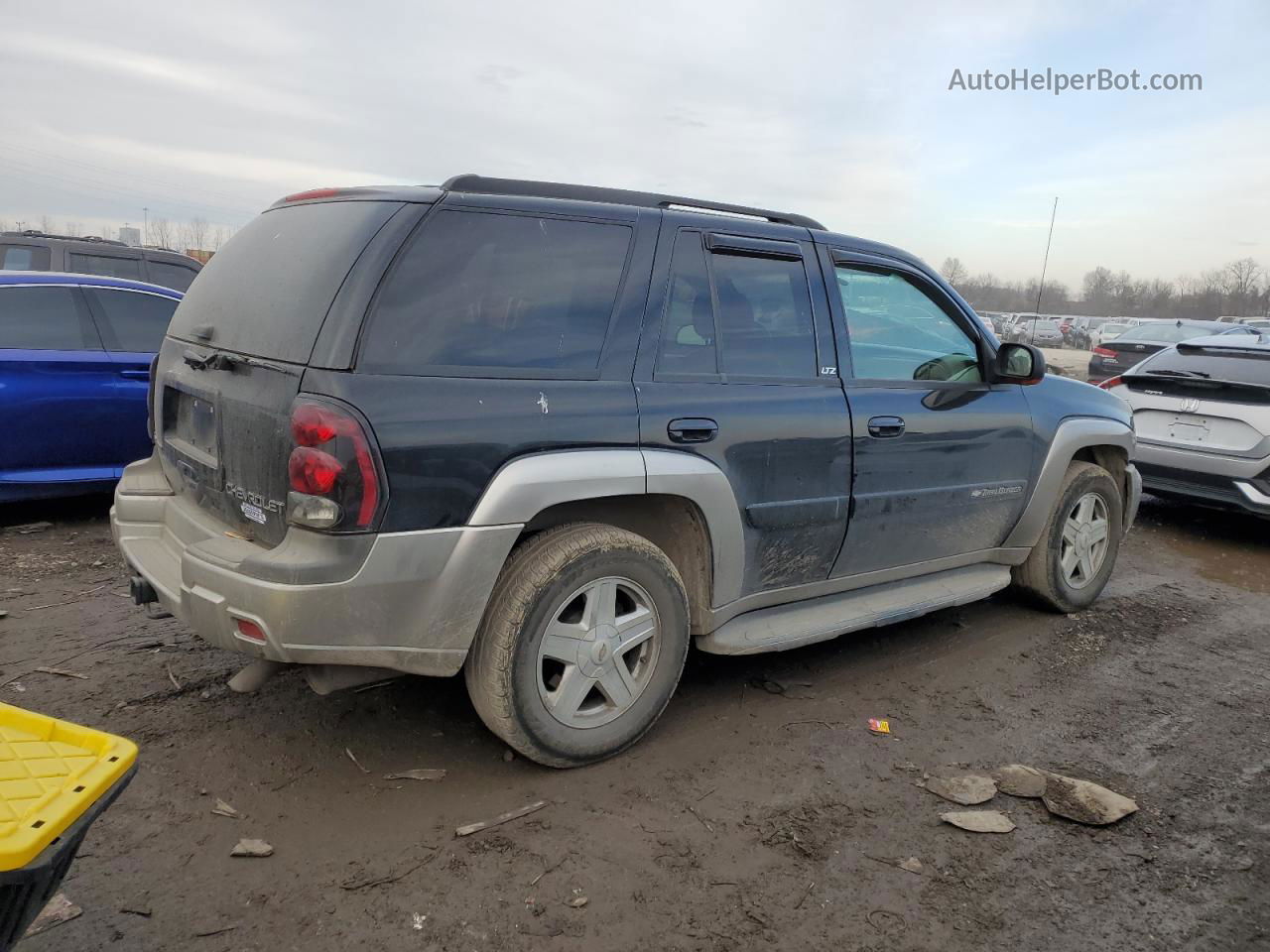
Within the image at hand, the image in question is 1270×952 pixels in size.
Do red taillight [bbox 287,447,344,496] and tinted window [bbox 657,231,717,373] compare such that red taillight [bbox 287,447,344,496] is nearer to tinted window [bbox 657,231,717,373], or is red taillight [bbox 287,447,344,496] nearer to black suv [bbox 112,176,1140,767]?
black suv [bbox 112,176,1140,767]

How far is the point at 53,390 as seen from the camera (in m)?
5.65

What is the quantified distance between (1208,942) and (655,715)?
176 centimetres

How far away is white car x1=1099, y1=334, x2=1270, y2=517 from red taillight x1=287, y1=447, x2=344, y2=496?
6477mm

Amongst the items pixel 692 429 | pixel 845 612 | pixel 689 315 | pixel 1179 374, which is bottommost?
pixel 845 612

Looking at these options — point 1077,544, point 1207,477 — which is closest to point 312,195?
point 1077,544

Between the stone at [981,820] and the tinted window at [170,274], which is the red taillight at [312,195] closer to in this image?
the stone at [981,820]

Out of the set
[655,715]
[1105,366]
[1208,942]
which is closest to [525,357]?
[655,715]

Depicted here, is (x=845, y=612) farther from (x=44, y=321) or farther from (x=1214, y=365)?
(x=44, y=321)

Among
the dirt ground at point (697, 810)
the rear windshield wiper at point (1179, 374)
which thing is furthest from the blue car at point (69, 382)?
the rear windshield wiper at point (1179, 374)

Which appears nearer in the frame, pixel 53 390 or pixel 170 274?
pixel 53 390

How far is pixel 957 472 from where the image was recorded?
425cm

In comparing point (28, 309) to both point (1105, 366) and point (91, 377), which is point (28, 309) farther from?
point (1105, 366)

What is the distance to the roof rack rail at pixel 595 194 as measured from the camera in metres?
3.08

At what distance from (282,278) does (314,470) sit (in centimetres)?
77
